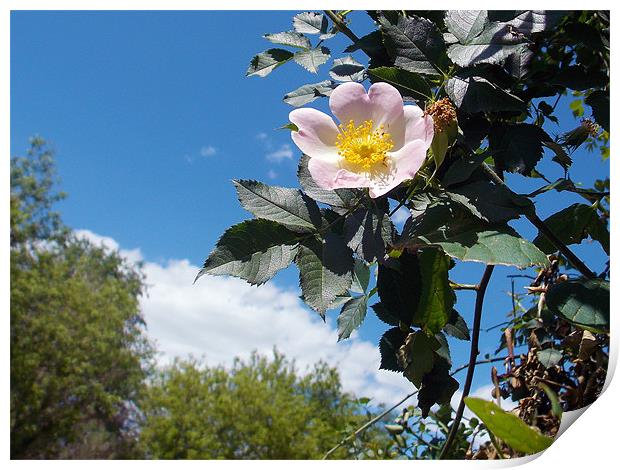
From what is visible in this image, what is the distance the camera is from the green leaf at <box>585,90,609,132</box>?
0.29 meters

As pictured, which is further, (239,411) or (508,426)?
(239,411)

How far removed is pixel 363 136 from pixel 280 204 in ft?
0.15

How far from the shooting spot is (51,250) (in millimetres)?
5621

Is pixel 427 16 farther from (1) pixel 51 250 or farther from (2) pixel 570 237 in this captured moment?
(1) pixel 51 250

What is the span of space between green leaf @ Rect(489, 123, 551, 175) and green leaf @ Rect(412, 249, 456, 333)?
6 cm

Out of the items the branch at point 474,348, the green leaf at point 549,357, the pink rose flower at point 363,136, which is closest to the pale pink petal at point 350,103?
the pink rose flower at point 363,136

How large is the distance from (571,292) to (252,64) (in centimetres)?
21

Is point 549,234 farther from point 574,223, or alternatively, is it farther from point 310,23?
point 310,23

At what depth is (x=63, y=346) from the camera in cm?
504

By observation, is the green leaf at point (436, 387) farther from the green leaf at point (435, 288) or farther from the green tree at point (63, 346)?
the green tree at point (63, 346)

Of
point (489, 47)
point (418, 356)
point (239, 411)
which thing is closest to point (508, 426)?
point (418, 356)

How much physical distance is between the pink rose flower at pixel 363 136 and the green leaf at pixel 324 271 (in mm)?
24

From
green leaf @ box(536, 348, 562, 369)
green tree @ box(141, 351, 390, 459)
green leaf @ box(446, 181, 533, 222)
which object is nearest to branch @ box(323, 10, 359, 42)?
green leaf @ box(446, 181, 533, 222)

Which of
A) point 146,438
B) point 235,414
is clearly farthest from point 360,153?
point 146,438
